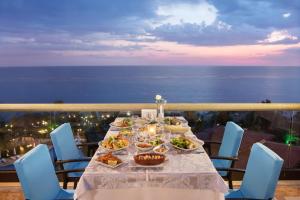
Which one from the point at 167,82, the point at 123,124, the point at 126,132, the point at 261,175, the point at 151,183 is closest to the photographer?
the point at 151,183

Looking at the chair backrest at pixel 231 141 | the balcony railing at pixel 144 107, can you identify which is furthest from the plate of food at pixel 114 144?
the balcony railing at pixel 144 107

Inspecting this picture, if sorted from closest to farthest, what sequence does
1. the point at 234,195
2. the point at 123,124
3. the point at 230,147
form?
the point at 234,195 → the point at 230,147 → the point at 123,124

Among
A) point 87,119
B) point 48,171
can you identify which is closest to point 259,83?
point 87,119

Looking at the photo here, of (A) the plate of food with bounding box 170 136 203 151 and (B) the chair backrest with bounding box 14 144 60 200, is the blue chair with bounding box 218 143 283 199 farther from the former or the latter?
(B) the chair backrest with bounding box 14 144 60 200

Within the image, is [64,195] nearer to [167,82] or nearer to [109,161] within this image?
[109,161]

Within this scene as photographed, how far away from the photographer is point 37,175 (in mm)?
2340

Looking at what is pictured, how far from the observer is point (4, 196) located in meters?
3.89

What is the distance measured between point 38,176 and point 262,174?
152cm

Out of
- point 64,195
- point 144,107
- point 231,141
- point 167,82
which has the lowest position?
point 64,195

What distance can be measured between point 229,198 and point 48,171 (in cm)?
131

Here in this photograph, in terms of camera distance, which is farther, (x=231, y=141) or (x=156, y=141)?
(x=231, y=141)

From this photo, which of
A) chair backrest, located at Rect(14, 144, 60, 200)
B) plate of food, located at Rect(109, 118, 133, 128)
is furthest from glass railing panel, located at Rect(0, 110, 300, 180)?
chair backrest, located at Rect(14, 144, 60, 200)

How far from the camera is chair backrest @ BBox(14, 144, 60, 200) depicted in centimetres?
219

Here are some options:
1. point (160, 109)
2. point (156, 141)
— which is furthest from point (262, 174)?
point (160, 109)
